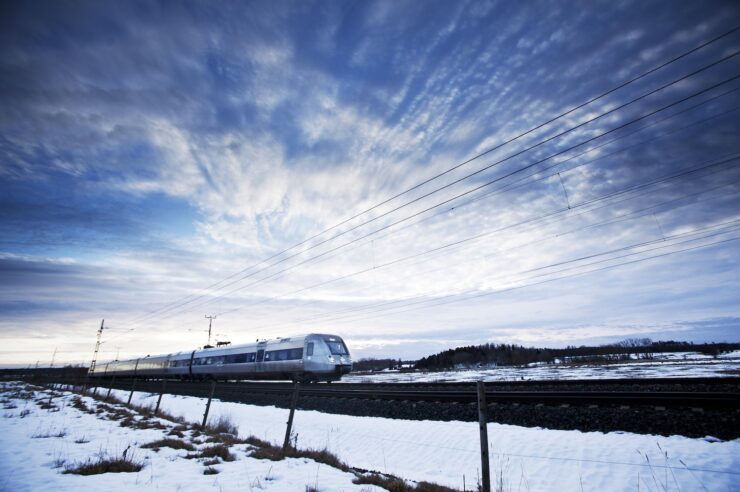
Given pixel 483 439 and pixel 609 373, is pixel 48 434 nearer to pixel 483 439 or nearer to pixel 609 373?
pixel 483 439

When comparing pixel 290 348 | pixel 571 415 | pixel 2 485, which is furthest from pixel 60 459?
pixel 290 348

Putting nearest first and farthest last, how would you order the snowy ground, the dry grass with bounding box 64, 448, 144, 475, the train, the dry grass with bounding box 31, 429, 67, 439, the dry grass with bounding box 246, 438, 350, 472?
the dry grass with bounding box 64, 448, 144, 475 < the dry grass with bounding box 246, 438, 350, 472 < the dry grass with bounding box 31, 429, 67, 439 < the snowy ground < the train

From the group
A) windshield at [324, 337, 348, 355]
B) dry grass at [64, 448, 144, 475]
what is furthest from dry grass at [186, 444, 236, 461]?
windshield at [324, 337, 348, 355]

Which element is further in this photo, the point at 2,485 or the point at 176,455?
the point at 176,455

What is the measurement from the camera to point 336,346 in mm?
24391

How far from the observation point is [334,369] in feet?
75.8

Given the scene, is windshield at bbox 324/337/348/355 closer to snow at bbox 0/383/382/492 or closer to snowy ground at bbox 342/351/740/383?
snowy ground at bbox 342/351/740/383

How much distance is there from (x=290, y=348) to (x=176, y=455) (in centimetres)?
1665

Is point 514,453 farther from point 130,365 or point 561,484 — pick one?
point 130,365

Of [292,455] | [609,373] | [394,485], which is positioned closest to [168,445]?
[292,455]

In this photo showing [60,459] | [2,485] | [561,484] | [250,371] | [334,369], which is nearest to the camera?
[2,485]

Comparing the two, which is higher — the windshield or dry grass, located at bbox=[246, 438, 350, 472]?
the windshield

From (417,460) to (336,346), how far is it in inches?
649

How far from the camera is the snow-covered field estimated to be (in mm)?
5633
